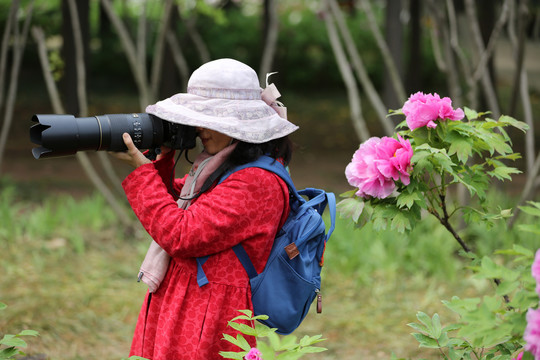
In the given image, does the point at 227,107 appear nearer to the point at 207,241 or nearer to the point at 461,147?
the point at 207,241

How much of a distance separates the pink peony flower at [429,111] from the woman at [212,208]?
338 millimetres

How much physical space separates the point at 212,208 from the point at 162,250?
0.86ft

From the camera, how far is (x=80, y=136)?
1.82 m

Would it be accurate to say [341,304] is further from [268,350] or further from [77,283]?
[268,350]

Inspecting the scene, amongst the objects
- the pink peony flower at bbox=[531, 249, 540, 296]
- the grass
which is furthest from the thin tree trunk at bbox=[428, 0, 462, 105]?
the pink peony flower at bbox=[531, 249, 540, 296]

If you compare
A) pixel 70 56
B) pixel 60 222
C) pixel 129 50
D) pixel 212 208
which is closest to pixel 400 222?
pixel 212 208

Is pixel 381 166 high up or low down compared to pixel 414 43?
up

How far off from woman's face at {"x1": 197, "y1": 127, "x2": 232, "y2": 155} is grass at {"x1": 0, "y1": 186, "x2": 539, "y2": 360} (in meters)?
1.87

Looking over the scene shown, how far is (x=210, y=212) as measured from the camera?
1.78m

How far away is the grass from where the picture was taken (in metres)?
3.54

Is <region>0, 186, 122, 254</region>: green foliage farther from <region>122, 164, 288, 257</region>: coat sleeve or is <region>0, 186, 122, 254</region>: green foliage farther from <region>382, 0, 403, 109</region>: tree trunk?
<region>382, 0, 403, 109</region>: tree trunk

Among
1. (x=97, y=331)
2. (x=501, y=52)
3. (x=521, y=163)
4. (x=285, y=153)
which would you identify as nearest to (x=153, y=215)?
(x=285, y=153)

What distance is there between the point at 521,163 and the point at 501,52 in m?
6.88

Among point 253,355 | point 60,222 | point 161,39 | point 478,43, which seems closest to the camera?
point 253,355
